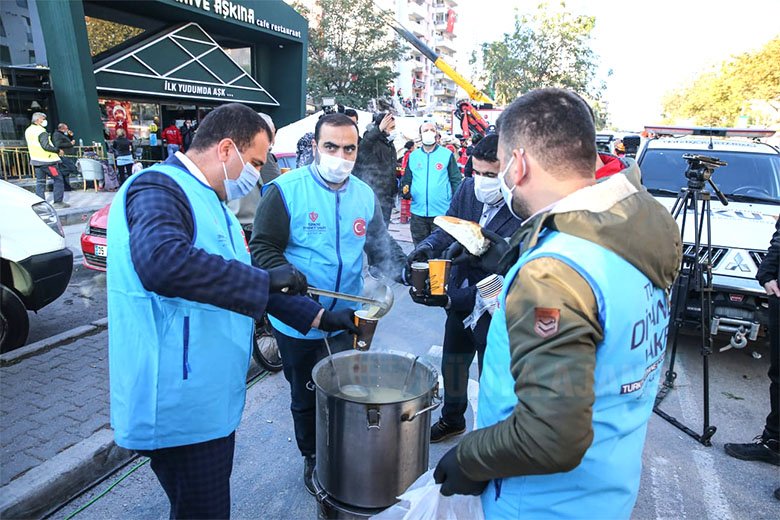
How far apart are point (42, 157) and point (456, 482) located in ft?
40.0

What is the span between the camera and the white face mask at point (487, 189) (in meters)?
2.94

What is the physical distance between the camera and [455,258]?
285cm

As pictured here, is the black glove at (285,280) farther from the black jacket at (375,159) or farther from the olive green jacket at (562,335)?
the black jacket at (375,159)

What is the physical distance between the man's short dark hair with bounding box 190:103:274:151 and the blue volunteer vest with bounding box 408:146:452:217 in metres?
5.15

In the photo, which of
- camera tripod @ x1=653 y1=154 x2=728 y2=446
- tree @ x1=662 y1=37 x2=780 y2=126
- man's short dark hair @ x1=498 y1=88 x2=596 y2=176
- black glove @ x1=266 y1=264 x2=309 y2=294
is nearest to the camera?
man's short dark hair @ x1=498 y1=88 x2=596 y2=176

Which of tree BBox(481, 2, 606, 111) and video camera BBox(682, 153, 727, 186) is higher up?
tree BBox(481, 2, 606, 111)

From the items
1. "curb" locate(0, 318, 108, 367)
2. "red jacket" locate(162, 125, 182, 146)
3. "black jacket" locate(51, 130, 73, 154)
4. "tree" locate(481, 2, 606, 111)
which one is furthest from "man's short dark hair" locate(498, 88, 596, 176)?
"tree" locate(481, 2, 606, 111)

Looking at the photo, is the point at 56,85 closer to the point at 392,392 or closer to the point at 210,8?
the point at 210,8

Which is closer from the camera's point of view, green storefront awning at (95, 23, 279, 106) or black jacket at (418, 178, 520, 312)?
black jacket at (418, 178, 520, 312)

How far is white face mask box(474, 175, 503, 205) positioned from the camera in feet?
9.63

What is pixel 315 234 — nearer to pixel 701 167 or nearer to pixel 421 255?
pixel 421 255

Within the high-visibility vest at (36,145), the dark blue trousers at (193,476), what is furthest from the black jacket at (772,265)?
the high-visibility vest at (36,145)

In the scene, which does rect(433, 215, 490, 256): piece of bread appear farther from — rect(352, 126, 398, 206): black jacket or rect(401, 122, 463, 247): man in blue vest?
rect(352, 126, 398, 206): black jacket

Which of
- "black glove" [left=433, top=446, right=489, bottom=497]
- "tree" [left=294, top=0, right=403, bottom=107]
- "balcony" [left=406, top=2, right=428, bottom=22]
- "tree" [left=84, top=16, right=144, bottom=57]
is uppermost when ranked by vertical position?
"balcony" [left=406, top=2, right=428, bottom=22]
